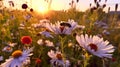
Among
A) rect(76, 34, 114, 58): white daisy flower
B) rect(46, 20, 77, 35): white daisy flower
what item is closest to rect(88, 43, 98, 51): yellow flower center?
rect(76, 34, 114, 58): white daisy flower

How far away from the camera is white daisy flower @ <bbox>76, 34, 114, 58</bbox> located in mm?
1480

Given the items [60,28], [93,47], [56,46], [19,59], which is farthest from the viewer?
[56,46]

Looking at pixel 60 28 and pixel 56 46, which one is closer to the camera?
pixel 60 28

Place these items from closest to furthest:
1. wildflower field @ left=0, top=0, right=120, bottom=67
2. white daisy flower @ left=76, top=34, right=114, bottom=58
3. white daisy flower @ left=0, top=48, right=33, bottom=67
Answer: white daisy flower @ left=76, top=34, right=114, bottom=58 → wildflower field @ left=0, top=0, right=120, bottom=67 → white daisy flower @ left=0, top=48, right=33, bottom=67

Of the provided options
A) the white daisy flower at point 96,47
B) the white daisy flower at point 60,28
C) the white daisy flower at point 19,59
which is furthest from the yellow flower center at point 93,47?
the white daisy flower at point 19,59

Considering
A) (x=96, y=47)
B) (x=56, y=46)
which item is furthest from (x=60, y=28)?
(x=56, y=46)

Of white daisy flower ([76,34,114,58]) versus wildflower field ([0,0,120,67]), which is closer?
white daisy flower ([76,34,114,58])

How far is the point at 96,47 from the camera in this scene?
1602 millimetres

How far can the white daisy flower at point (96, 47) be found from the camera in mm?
1480

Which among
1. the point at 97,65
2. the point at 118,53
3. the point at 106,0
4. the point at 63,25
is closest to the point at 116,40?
the point at 106,0

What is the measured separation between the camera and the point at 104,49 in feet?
5.19

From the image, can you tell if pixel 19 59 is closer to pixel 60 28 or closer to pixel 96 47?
pixel 60 28

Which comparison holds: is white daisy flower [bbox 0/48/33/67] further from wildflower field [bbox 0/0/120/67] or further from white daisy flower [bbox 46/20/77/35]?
white daisy flower [bbox 46/20/77/35]

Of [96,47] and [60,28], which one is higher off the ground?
[60,28]
